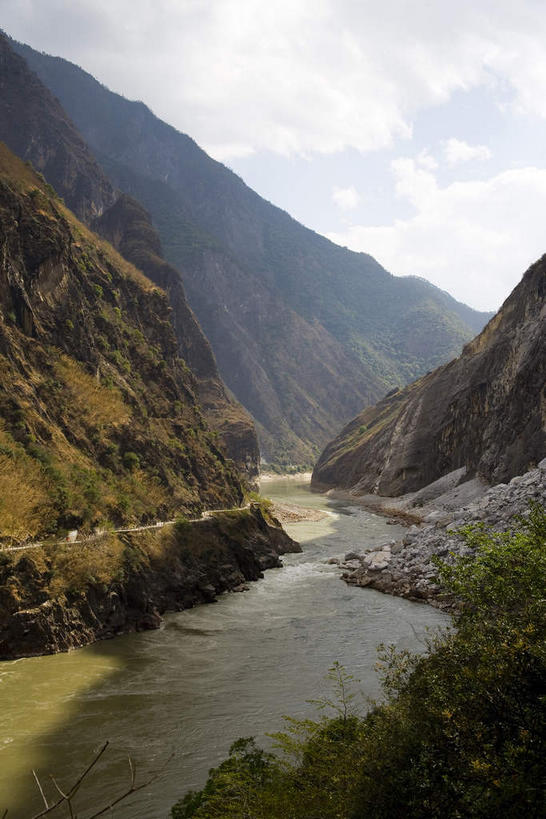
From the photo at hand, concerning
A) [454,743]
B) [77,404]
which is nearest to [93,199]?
[77,404]

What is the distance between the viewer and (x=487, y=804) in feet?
23.8

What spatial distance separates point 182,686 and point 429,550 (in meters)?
21.7

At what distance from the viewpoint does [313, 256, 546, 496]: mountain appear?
57469mm

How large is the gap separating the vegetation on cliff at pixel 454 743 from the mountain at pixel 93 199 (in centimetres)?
10473

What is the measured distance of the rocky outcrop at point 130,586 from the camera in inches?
907

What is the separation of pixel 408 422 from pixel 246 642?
7484 cm

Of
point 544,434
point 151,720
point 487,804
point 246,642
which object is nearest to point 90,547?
point 246,642

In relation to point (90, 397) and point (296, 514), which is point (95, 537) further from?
point (296, 514)

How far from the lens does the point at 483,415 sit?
72.2 metres

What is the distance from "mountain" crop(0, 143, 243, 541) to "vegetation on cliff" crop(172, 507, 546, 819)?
17917 mm

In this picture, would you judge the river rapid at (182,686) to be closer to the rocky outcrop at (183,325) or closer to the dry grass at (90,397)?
the dry grass at (90,397)

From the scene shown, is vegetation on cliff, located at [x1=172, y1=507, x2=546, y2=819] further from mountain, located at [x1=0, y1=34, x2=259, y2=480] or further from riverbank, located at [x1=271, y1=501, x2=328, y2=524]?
mountain, located at [x1=0, y1=34, x2=259, y2=480]

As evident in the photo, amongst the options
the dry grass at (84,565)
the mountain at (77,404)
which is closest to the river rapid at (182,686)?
the dry grass at (84,565)

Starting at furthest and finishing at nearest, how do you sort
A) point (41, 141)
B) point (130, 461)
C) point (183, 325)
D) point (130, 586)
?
point (41, 141), point (183, 325), point (130, 461), point (130, 586)
